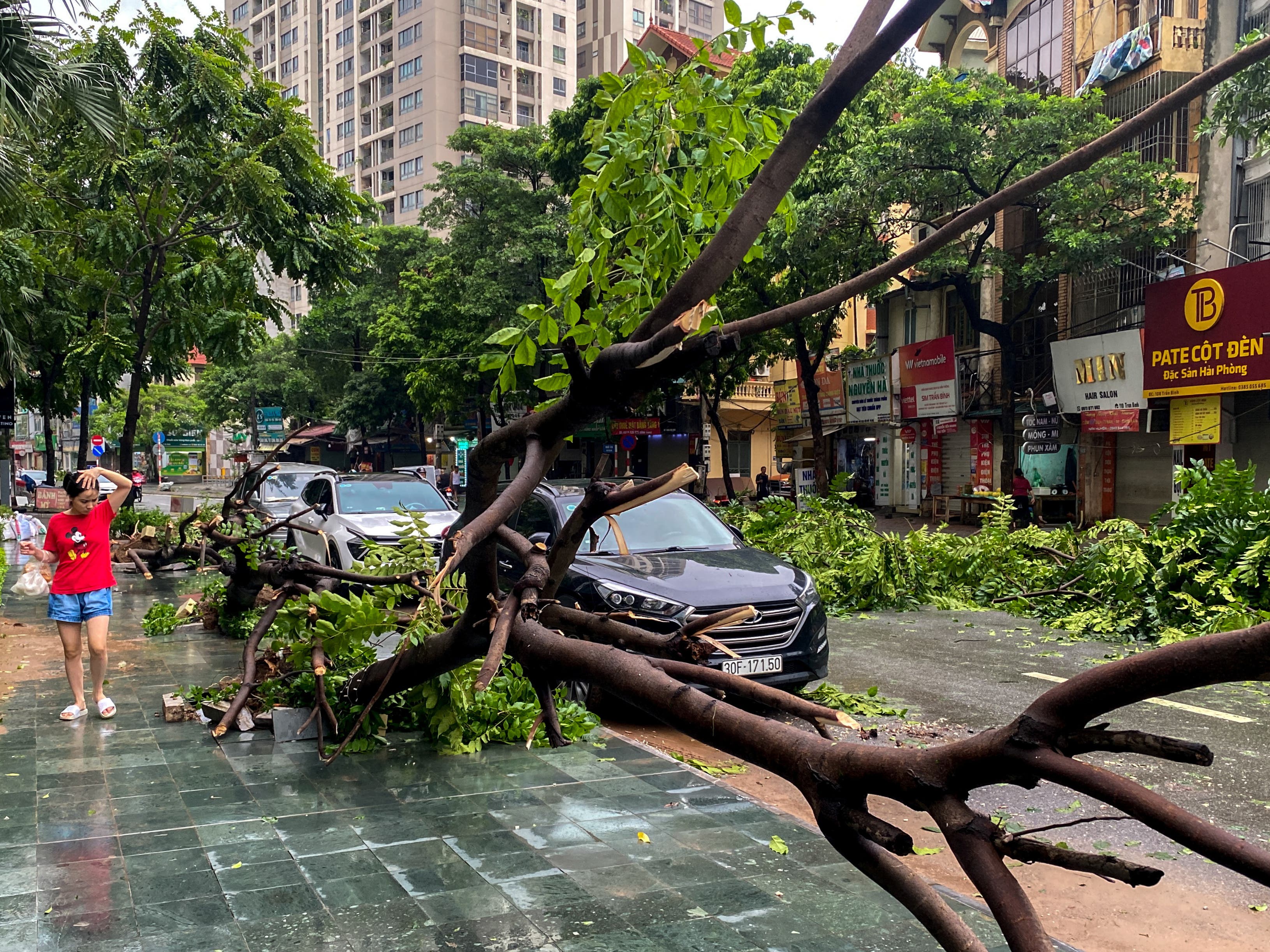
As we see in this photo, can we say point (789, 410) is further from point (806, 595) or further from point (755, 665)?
point (755, 665)

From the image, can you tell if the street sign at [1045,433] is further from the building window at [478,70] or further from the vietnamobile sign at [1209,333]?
the building window at [478,70]

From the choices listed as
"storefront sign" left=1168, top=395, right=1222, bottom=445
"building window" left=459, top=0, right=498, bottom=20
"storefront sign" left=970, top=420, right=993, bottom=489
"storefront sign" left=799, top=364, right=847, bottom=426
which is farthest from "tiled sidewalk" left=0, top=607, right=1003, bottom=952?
"building window" left=459, top=0, right=498, bottom=20

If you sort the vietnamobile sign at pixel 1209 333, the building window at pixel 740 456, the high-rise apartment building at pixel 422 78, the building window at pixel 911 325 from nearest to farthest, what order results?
the vietnamobile sign at pixel 1209 333 < the building window at pixel 911 325 < the building window at pixel 740 456 < the high-rise apartment building at pixel 422 78

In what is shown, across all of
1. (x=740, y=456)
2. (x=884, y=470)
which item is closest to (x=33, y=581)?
(x=884, y=470)

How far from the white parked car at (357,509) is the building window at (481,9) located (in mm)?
59484

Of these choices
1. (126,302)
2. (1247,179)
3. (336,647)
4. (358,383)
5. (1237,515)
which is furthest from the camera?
(358,383)

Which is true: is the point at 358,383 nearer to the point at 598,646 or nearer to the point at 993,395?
the point at 993,395

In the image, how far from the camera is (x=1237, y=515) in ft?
33.4

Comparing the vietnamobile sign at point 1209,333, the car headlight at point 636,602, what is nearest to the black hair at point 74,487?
the car headlight at point 636,602

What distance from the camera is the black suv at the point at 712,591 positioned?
7.25 metres

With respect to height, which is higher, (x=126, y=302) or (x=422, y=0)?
(x=422, y=0)

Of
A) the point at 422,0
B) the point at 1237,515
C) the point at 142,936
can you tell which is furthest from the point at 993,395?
the point at 422,0

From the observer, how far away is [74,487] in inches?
270

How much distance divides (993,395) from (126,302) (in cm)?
2128
